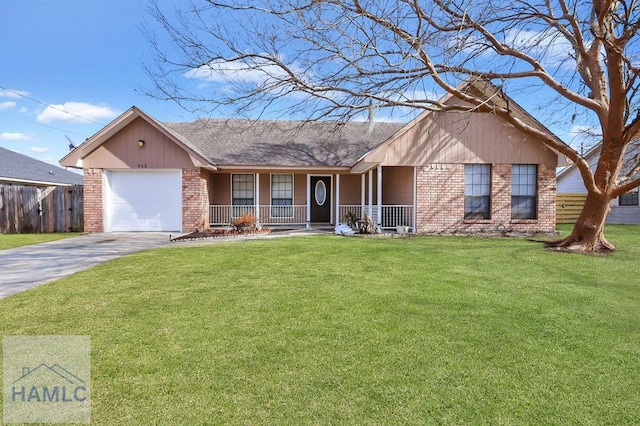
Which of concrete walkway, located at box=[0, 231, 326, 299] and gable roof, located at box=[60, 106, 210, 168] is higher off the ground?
gable roof, located at box=[60, 106, 210, 168]

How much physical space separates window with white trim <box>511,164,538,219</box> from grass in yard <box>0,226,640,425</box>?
701 cm

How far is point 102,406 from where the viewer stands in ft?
8.05

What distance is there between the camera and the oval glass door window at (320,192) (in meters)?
16.3

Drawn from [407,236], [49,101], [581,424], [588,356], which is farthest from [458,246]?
[49,101]

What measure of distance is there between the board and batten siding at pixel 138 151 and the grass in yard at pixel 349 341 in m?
7.50

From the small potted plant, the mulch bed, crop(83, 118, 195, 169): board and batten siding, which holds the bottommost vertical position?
the mulch bed

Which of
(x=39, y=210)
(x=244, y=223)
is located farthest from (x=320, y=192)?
(x=39, y=210)

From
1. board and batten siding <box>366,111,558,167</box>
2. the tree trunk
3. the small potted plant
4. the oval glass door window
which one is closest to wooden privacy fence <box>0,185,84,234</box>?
the small potted plant

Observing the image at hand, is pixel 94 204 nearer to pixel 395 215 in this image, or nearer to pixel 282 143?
pixel 282 143

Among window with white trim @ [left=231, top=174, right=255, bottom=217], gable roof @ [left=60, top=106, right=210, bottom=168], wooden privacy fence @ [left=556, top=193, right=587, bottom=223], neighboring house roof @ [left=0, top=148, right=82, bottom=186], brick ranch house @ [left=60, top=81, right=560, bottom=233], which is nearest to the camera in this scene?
gable roof @ [left=60, top=106, right=210, bottom=168]

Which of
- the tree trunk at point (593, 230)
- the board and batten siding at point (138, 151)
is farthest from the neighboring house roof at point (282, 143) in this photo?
the tree trunk at point (593, 230)

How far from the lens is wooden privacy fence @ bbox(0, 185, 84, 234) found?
1391 centimetres

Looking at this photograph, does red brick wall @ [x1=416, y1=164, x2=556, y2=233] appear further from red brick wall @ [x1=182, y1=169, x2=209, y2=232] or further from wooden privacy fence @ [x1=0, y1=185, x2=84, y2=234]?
wooden privacy fence @ [x1=0, y1=185, x2=84, y2=234]

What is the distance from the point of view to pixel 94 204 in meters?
13.5
